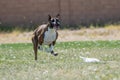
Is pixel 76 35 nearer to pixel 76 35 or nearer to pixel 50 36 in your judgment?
pixel 76 35

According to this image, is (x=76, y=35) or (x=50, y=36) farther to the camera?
(x=76, y=35)

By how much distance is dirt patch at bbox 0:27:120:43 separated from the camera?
120ft

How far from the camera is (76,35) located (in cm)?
3841

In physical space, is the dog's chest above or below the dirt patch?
above

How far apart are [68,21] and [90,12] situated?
1906mm

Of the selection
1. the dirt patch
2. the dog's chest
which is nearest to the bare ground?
the dirt patch

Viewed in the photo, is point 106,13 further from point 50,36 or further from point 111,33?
point 50,36

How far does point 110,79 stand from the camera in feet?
36.1

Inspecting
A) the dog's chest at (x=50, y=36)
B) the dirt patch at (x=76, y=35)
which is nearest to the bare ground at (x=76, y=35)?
the dirt patch at (x=76, y=35)

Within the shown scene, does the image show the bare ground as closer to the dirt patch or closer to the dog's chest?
the dirt patch

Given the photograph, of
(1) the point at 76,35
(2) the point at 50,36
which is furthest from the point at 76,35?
A: (2) the point at 50,36

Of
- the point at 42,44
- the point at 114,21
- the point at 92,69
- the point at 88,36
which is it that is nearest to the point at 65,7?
the point at 114,21

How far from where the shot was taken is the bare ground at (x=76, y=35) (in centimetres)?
3662

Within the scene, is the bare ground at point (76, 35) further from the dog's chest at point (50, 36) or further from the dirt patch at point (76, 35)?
the dog's chest at point (50, 36)
